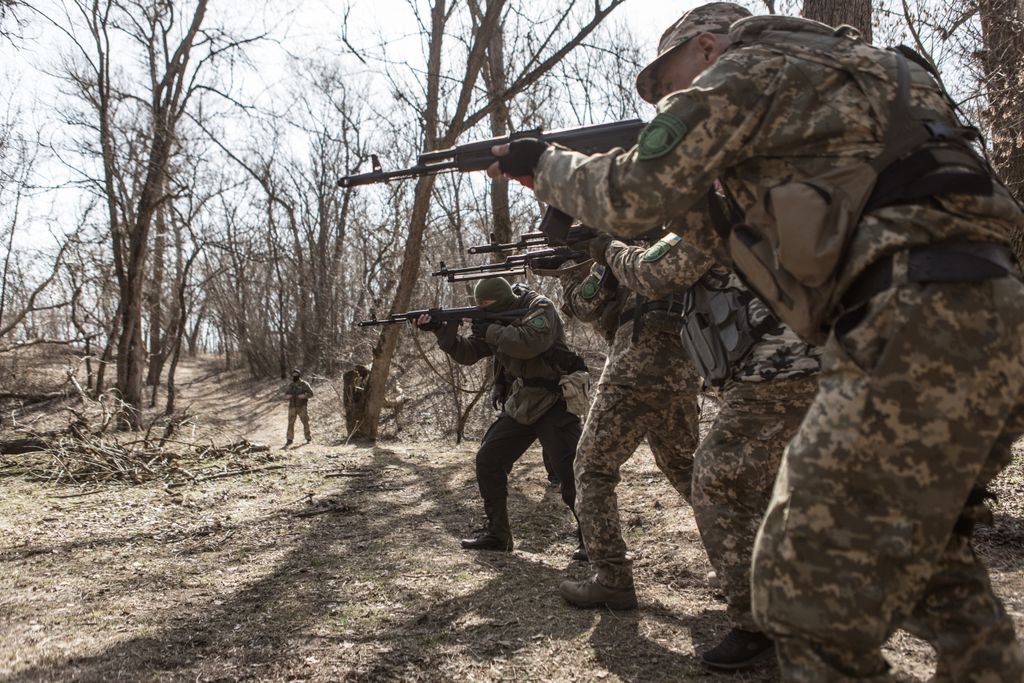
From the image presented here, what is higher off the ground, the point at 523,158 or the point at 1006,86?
the point at 1006,86

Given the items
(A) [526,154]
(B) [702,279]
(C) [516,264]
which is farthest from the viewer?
(C) [516,264]

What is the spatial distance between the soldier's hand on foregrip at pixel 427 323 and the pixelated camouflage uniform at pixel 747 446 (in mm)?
3113

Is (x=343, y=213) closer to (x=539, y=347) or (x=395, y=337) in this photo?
(x=395, y=337)

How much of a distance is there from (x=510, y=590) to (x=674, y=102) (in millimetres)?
2825

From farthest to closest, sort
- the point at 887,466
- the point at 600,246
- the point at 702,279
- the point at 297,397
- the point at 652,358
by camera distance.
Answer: the point at 297,397
the point at 600,246
the point at 652,358
the point at 702,279
the point at 887,466

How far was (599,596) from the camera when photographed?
3.58m

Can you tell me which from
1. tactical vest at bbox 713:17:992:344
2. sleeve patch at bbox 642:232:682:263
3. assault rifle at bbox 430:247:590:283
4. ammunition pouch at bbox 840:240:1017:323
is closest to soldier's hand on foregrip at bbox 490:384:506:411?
assault rifle at bbox 430:247:590:283

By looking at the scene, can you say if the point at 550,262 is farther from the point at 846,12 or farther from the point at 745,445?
the point at 846,12

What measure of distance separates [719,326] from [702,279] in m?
0.31

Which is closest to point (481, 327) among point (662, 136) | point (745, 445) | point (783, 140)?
point (745, 445)

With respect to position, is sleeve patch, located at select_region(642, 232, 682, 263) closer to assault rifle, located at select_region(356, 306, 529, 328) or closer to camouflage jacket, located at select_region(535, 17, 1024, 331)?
camouflage jacket, located at select_region(535, 17, 1024, 331)

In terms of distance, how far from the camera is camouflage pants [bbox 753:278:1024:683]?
63.6 inches

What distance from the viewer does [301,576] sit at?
14.2ft

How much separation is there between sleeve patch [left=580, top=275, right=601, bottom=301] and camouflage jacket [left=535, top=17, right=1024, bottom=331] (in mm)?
1955
